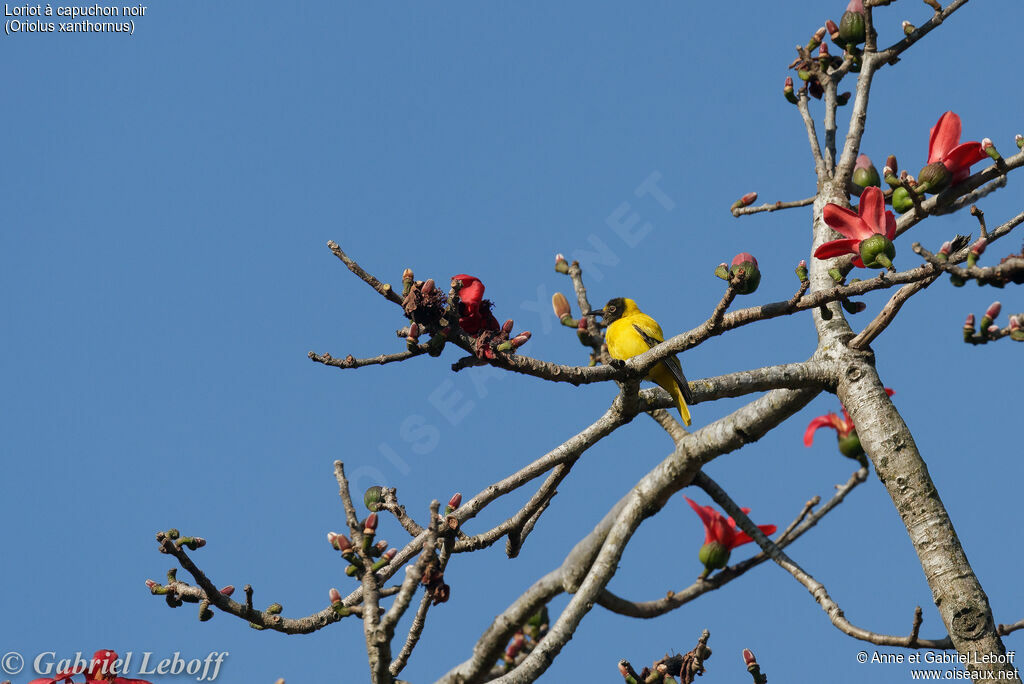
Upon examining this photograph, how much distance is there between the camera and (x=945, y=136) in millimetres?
4047

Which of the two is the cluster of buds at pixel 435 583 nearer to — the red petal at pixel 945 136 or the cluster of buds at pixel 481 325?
the cluster of buds at pixel 481 325


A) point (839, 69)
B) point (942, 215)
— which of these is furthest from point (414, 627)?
point (839, 69)

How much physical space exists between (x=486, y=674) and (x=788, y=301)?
2966 mm

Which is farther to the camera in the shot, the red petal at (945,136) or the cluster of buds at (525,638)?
the cluster of buds at (525,638)

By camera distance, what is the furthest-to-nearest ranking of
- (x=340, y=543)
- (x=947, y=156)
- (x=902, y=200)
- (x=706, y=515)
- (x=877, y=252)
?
(x=706, y=515), (x=947, y=156), (x=902, y=200), (x=877, y=252), (x=340, y=543)

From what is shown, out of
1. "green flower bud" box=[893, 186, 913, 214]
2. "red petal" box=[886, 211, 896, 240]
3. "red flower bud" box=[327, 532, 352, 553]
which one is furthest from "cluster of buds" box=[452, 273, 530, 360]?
"green flower bud" box=[893, 186, 913, 214]

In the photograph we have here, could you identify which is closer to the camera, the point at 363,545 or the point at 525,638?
the point at 363,545

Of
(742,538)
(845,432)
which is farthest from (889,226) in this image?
(845,432)

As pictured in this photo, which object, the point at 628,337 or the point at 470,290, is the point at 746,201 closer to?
the point at 628,337

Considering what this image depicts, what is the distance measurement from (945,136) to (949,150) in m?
0.07

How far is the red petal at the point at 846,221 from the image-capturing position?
340cm

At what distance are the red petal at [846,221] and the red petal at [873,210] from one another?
22mm

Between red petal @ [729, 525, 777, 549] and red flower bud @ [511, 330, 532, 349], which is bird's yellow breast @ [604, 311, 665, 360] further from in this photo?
red flower bud @ [511, 330, 532, 349]

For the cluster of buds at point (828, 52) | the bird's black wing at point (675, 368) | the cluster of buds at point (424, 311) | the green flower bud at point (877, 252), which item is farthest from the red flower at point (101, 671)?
the cluster of buds at point (828, 52)
